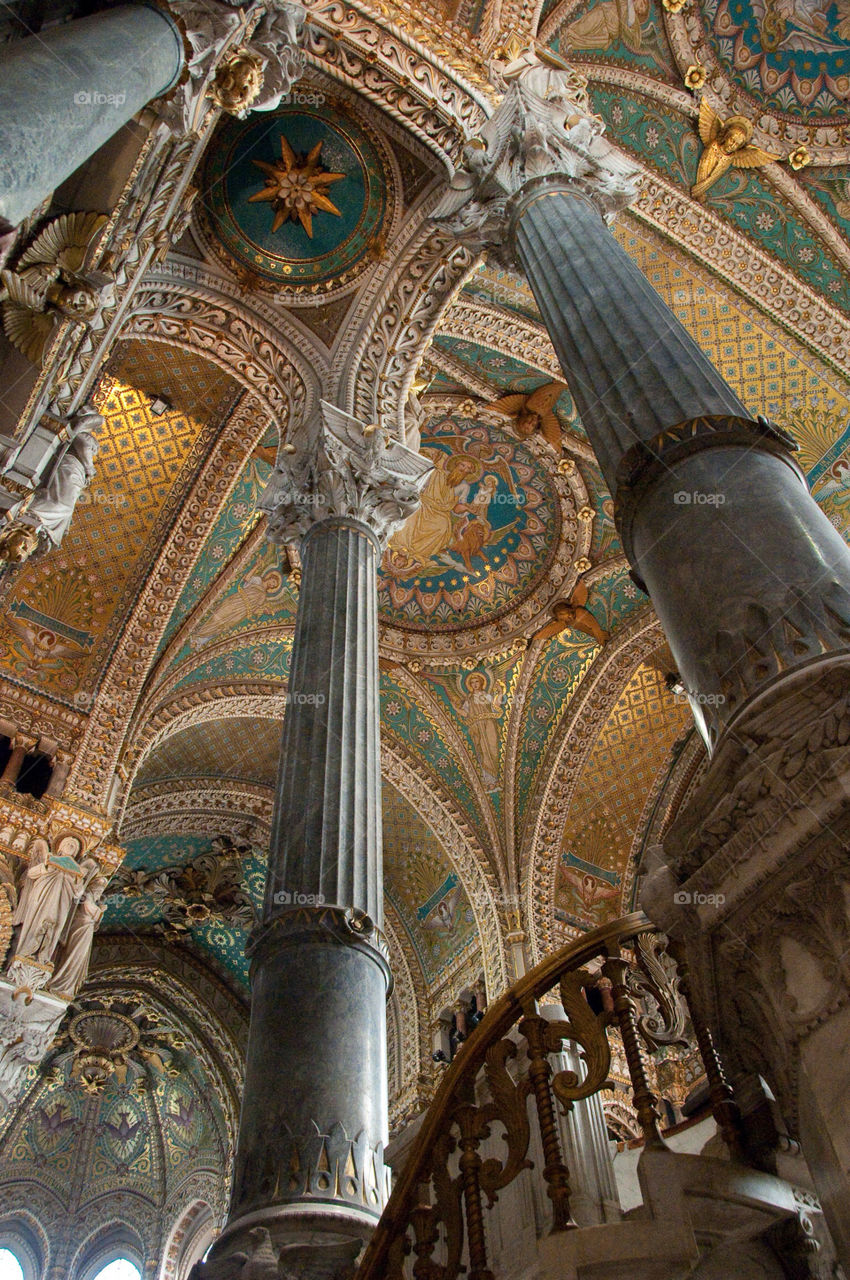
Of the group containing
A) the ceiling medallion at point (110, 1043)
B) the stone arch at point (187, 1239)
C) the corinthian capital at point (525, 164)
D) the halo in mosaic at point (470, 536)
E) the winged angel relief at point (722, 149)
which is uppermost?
the halo in mosaic at point (470, 536)

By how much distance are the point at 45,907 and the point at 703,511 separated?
680cm

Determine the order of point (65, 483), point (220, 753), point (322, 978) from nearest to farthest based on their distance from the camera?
point (322, 978) < point (65, 483) < point (220, 753)

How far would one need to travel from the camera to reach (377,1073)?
3529 millimetres

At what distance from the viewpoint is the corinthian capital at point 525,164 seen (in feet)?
19.3

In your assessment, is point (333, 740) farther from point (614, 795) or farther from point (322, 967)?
point (614, 795)

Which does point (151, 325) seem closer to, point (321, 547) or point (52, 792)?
point (321, 547)

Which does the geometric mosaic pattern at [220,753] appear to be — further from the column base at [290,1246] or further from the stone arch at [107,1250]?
the column base at [290,1246]

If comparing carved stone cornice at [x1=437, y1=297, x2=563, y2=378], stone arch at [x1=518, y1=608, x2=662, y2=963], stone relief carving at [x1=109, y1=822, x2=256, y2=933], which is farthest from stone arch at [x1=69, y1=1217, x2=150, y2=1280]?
carved stone cornice at [x1=437, y1=297, x2=563, y2=378]

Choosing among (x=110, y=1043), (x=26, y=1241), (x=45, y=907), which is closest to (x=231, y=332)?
(x=45, y=907)

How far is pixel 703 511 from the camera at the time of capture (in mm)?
2904

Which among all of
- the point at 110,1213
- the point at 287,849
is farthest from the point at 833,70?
the point at 110,1213

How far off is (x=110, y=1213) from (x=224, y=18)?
1696 centimetres

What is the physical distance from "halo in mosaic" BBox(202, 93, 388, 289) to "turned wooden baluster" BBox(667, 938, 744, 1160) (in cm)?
653

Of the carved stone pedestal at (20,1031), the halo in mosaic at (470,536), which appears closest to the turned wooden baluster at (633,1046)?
the carved stone pedestal at (20,1031)
